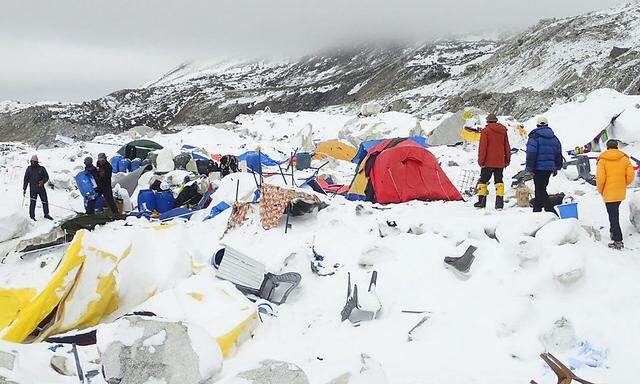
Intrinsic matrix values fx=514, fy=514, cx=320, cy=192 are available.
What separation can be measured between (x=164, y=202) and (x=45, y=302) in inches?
215

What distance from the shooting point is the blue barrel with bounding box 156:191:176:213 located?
9648 mm

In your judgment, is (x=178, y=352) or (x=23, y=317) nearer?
(x=178, y=352)

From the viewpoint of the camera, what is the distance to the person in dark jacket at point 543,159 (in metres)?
5.89

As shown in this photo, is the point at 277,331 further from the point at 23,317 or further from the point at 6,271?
the point at 6,271

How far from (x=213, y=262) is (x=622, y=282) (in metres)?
3.73

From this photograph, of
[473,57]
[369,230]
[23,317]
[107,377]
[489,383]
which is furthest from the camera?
[473,57]

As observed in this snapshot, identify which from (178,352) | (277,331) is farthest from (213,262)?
(178,352)

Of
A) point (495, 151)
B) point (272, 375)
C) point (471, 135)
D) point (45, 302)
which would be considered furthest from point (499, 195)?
point (471, 135)

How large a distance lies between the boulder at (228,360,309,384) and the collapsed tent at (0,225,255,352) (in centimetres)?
109

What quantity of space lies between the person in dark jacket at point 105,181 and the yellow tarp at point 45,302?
4709 millimetres

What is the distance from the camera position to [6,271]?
6926 mm

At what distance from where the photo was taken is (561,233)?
4496mm

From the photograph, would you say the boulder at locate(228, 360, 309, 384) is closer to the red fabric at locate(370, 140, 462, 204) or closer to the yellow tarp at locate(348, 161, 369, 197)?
the red fabric at locate(370, 140, 462, 204)

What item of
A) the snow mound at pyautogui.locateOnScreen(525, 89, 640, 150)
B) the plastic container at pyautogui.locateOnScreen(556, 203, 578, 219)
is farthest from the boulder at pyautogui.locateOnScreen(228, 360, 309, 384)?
the snow mound at pyautogui.locateOnScreen(525, 89, 640, 150)
